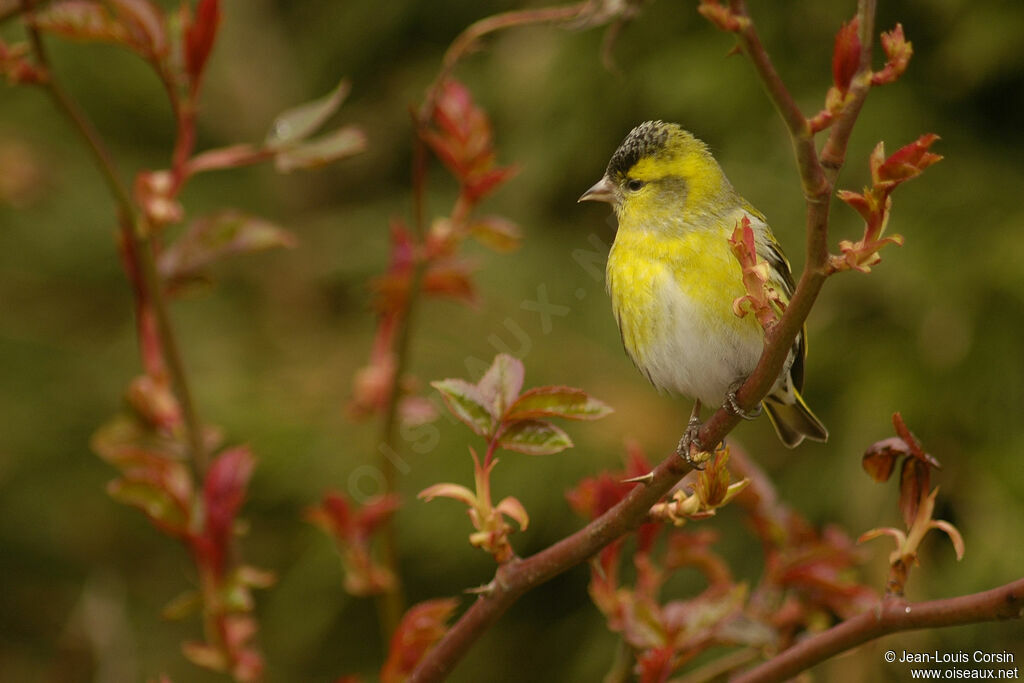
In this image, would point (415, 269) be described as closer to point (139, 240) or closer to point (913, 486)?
point (139, 240)

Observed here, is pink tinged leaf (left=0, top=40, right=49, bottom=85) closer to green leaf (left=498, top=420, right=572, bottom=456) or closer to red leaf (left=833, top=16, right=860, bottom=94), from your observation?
green leaf (left=498, top=420, right=572, bottom=456)

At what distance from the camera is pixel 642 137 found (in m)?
1.08

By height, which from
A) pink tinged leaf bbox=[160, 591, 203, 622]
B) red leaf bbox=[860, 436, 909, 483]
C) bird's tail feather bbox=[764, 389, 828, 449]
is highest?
red leaf bbox=[860, 436, 909, 483]

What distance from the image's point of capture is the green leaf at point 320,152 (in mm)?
850

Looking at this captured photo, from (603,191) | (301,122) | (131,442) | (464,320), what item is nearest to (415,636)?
(131,442)

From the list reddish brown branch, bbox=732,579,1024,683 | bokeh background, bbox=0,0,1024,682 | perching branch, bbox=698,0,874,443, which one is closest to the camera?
perching branch, bbox=698,0,874,443

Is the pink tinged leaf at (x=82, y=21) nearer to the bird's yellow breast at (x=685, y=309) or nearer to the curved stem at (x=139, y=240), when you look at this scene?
the curved stem at (x=139, y=240)

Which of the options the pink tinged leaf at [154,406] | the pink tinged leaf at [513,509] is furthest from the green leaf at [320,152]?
the pink tinged leaf at [513,509]

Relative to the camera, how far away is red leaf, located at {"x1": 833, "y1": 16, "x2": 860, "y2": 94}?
18.1 inches

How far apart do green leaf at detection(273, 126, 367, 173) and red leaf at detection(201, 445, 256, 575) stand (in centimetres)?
24

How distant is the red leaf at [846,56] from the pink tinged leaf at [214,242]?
0.55 metres

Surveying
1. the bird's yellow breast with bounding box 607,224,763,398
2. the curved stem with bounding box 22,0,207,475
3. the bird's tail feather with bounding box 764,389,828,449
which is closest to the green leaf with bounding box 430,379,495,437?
the curved stem with bounding box 22,0,207,475

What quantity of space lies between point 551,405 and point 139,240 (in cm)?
38

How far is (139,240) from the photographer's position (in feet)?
2.70
